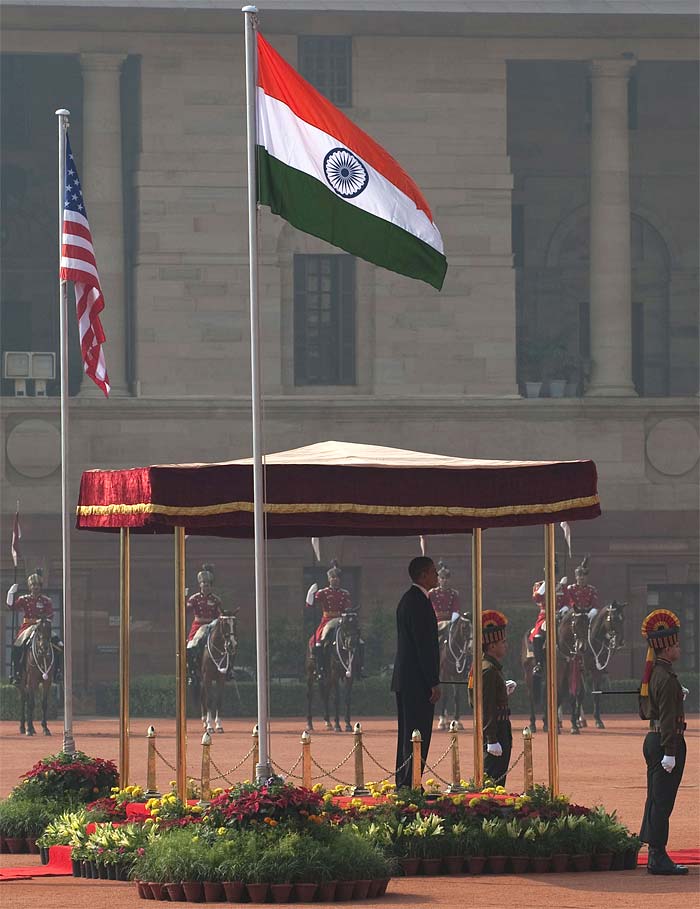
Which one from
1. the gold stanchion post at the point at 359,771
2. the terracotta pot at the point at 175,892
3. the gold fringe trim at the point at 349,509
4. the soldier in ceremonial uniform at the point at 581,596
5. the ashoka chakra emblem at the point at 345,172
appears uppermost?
the ashoka chakra emblem at the point at 345,172

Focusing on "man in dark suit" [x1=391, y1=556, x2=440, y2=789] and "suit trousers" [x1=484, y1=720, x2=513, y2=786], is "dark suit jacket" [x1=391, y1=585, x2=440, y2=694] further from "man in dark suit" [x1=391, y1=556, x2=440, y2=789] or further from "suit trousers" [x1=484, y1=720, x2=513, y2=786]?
"suit trousers" [x1=484, y1=720, x2=513, y2=786]

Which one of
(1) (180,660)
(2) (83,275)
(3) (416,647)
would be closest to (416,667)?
(3) (416,647)

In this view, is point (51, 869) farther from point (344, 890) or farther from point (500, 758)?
point (500, 758)

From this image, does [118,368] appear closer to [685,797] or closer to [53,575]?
[53,575]

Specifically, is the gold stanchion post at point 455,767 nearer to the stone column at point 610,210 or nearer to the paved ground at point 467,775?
the paved ground at point 467,775

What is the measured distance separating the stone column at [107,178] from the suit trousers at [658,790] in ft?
107

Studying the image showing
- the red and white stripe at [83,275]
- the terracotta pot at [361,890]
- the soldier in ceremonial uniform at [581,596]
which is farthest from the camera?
the soldier in ceremonial uniform at [581,596]

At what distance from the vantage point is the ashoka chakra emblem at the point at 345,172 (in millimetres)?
15445

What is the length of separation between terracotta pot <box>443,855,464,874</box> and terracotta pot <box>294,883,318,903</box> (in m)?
1.96

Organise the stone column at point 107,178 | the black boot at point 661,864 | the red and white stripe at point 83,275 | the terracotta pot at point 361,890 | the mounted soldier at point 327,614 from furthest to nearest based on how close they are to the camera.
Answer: the stone column at point 107,178, the mounted soldier at point 327,614, the red and white stripe at point 83,275, the black boot at point 661,864, the terracotta pot at point 361,890

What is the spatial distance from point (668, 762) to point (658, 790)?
25 centimetres

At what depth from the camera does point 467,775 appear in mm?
25078

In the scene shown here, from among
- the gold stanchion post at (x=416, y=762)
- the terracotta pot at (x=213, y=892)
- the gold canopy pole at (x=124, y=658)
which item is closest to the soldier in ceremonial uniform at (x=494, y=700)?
the gold stanchion post at (x=416, y=762)

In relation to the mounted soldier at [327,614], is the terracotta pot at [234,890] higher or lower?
lower
